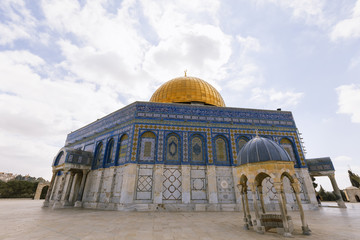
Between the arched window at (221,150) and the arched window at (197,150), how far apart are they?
1151 millimetres

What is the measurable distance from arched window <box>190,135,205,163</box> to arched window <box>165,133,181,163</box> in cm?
107

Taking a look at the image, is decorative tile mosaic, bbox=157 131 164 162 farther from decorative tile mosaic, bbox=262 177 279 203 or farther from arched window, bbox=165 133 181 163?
decorative tile mosaic, bbox=262 177 279 203

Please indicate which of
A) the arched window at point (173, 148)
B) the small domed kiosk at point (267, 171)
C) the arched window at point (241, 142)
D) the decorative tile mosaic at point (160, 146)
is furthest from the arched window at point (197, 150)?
the small domed kiosk at point (267, 171)

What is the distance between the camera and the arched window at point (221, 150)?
13.2 m

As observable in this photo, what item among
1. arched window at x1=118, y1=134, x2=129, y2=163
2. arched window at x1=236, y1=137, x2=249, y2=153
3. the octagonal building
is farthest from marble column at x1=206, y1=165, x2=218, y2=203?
arched window at x1=118, y1=134, x2=129, y2=163

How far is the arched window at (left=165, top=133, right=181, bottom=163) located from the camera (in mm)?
12711

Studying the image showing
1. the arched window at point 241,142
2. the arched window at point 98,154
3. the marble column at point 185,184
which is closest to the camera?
the marble column at point 185,184

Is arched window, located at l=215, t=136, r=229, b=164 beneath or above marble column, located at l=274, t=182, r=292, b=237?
above

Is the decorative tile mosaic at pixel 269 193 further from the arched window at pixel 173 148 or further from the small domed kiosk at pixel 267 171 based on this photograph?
the small domed kiosk at pixel 267 171

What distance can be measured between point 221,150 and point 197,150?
1.99 m

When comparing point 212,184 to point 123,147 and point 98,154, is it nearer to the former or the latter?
point 123,147

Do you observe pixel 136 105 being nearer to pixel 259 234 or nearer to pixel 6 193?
pixel 259 234

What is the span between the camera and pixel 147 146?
42.0ft

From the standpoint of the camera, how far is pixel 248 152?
619cm
